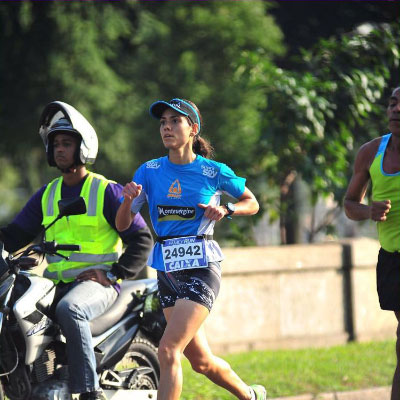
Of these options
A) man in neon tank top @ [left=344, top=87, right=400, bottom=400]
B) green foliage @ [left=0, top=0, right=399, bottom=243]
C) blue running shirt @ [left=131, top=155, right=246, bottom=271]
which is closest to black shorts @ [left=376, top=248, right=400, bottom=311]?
man in neon tank top @ [left=344, top=87, right=400, bottom=400]

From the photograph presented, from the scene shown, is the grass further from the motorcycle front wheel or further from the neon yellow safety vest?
the neon yellow safety vest

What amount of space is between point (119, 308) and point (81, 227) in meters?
0.56

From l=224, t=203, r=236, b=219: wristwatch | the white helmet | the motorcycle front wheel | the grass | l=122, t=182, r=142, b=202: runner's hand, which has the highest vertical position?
the white helmet

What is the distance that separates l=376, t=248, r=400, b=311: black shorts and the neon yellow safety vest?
1640 mm

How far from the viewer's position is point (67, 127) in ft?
18.7

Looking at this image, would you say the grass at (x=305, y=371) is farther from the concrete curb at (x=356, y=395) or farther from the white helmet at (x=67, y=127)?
the white helmet at (x=67, y=127)

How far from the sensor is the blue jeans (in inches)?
209

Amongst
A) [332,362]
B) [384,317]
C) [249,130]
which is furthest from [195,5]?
[332,362]

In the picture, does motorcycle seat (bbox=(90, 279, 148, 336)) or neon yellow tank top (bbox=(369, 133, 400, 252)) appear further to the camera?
motorcycle seat (bbox=(90, 279, 148, 336))

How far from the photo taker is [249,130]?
18734 millimetres

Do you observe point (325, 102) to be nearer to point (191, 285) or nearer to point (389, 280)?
point (389, 280)

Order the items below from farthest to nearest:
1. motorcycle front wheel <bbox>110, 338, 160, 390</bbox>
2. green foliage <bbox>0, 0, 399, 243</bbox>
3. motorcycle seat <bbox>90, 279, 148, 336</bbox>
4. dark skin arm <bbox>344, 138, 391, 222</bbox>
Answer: green foliage <bbox>0, 0, 399, 243</bbox> → motorcycle front wheel <bbox>110, 338, 160, 390</bbox> → motorcycle seat <bbox>90, 279, 148, 336</bbox> → dark skin arm <bbox>344, 138, 391, 222</bbox>

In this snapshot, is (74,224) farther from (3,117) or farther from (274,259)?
(3,117)

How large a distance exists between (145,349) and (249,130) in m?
13.1
